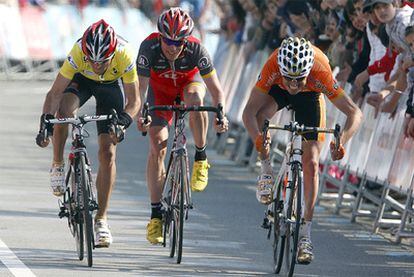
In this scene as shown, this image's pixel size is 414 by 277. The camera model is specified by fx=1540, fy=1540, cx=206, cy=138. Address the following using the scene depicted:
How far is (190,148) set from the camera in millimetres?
23391

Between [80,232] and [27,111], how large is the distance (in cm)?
1699

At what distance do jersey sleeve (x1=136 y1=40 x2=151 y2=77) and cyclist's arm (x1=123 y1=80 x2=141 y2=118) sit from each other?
0.18m

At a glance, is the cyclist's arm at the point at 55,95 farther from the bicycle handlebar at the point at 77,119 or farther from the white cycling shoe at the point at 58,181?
the white cycling shoe at the point at 58,181

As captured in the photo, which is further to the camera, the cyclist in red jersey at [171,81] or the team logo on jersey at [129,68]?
the cyclist in red jersey at [171,81]

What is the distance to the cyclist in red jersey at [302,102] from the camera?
11.8 m

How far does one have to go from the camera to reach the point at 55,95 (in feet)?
40.7

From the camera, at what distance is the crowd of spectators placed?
50.6ft

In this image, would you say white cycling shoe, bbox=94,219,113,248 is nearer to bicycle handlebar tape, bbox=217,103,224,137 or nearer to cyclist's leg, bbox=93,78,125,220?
cyclist's leg, bbox=93,78,125,220

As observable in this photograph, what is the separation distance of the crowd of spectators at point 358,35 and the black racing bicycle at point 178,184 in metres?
2.93

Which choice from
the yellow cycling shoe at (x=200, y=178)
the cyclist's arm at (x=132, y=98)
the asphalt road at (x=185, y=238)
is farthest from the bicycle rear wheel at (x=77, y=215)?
the yellow cycling shoe at (x=200, y=178)

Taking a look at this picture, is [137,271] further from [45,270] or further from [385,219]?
[385,219]

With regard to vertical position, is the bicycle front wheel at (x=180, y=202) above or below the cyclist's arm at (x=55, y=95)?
below

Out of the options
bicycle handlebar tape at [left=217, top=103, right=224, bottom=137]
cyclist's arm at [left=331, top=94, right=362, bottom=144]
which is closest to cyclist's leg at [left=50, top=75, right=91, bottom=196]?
bicycle handlebar tape at [left=217, top=103, right=224, bottom=137]

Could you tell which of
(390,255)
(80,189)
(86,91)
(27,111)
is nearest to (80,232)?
(80,189)
